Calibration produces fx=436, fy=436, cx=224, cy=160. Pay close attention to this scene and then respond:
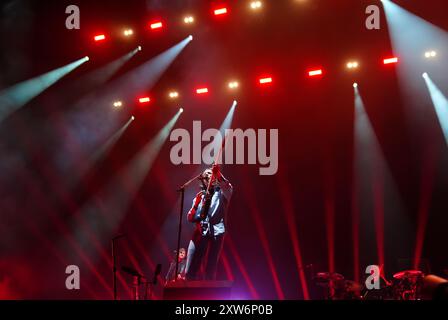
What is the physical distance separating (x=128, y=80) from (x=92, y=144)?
1517mm

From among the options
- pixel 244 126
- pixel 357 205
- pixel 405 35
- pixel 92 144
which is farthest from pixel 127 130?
pixel 405 35

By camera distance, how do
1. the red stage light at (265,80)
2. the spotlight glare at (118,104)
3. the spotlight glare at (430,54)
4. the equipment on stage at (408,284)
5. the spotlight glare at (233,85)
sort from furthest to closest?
the spotlight glare at (118,104), the spotlight glare at (233,85), the red stage light at (265,80), the spotlight glare at (430,54), the equipment on stage at (408,284)

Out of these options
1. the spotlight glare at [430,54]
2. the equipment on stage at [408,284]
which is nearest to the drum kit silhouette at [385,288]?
the equipment on stage at [408,284]

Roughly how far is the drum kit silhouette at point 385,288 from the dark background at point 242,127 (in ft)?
2.87

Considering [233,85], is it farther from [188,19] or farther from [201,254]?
[201,254]

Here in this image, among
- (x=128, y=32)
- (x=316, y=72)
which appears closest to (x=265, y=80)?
(x=316, y=72)

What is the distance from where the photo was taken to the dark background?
7.66m

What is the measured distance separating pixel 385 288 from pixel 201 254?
10.1 feet

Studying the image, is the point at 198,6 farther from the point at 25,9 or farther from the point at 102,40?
the point at 25,9

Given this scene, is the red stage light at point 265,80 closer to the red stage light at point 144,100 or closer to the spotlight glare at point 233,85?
the spotlight glare at point 233,85

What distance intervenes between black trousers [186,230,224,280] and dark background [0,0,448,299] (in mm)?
2947

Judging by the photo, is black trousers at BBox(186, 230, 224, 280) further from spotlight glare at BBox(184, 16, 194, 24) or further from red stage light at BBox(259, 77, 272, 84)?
spotlight glare at BBox(184, 16, 194, 24)

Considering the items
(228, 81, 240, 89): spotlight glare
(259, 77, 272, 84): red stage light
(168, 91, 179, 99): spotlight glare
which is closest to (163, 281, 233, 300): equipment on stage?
(259, 77, 272, 84): red stage light

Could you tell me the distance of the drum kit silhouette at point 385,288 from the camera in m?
6.30
